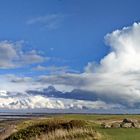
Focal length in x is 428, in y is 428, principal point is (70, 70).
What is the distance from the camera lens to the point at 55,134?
34969 mm

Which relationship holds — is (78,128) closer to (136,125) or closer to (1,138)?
(1,138)

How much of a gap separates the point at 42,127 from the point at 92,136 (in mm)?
4533

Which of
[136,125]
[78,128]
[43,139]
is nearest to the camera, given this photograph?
[43,139]

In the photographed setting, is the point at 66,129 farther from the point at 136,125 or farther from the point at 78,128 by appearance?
the point at 136,125

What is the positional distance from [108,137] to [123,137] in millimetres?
1335

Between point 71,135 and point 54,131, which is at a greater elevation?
point 54,131

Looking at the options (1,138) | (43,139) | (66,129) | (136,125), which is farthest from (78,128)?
(136,125)

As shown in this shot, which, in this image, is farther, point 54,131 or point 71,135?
point 54,131

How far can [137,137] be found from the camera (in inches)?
1457

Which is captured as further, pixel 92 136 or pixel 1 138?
pixel 1 138

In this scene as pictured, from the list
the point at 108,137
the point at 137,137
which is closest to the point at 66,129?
the point at 108,137

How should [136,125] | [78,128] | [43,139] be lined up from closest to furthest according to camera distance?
[43,139] → [78,128] → [136,125]

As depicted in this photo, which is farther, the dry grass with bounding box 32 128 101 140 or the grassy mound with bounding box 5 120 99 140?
the grassy mound with bounding box 5 120 99 140

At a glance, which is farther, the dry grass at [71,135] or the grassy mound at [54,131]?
the grassy mound at [54,131]
